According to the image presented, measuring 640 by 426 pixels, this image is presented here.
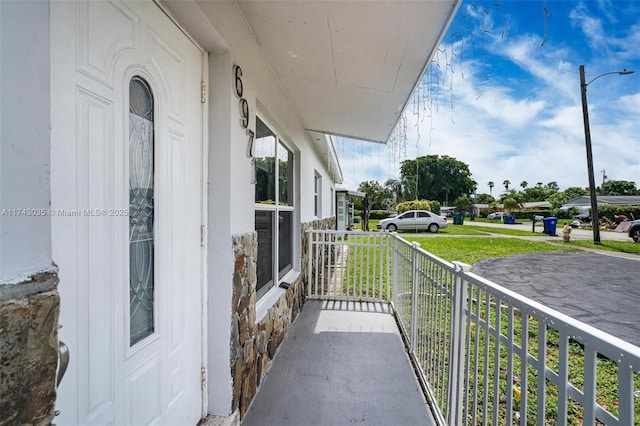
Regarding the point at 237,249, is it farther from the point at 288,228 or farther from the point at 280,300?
the point at 288,228

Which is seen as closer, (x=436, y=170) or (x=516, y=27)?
(x=516, y=27)

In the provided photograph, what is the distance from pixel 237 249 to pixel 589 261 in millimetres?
10414

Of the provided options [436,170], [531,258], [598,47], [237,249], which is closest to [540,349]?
[237,249]

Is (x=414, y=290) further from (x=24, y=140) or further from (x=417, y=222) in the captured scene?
(x=417, y=222)

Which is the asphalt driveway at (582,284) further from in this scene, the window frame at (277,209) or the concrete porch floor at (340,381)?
the window frame at (277,209)

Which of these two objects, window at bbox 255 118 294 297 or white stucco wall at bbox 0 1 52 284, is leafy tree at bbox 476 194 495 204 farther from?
white stucco wall at bbox 0 1 52 284

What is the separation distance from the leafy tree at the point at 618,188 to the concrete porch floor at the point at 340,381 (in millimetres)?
62414

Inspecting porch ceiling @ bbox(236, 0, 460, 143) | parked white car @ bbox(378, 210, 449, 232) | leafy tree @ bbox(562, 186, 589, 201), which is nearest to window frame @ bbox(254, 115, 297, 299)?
porch ceiling @ bbox(236, 0, 460, 143)

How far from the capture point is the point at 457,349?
1677mm

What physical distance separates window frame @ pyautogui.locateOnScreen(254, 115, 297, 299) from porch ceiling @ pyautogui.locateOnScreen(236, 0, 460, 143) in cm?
54

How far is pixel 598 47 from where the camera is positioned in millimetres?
3908

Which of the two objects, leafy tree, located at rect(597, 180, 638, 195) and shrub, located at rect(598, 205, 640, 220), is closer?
shrub, located at rect(598, 205, 640, 220)

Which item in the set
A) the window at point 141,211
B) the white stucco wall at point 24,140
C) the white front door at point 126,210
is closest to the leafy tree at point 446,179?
the white front door at point 126,210

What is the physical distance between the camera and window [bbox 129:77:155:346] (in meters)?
1.20
